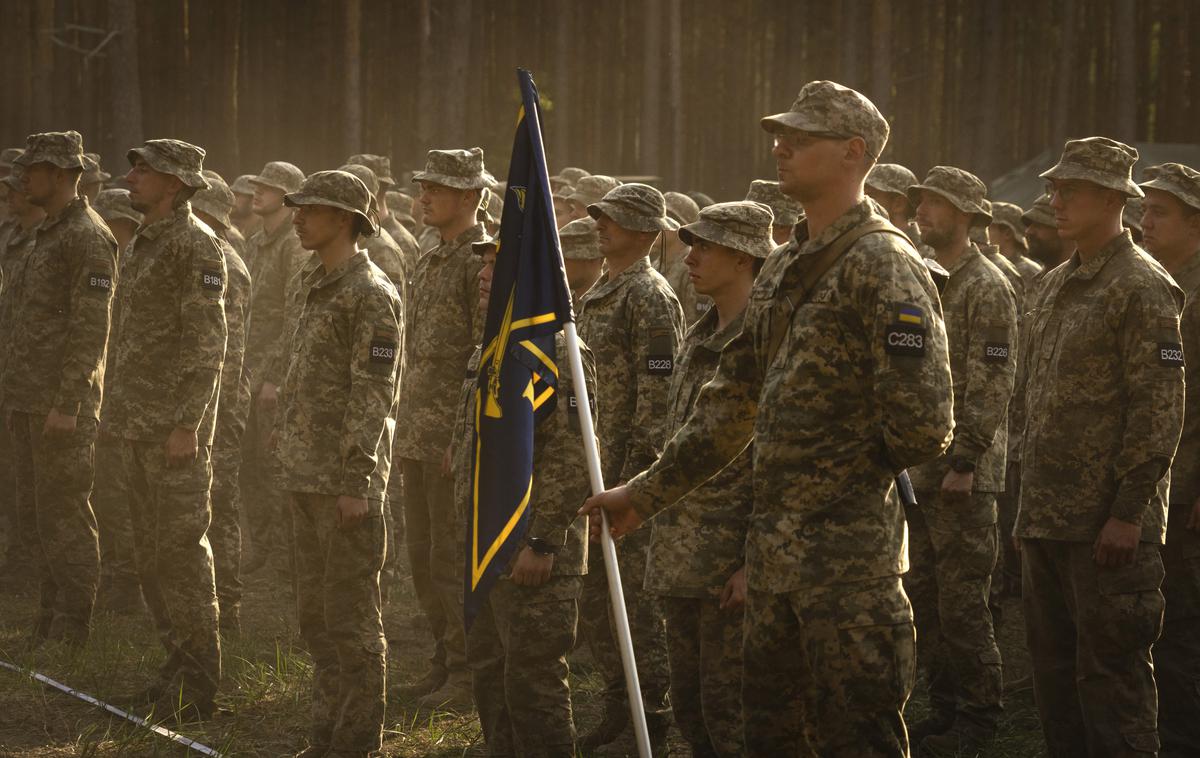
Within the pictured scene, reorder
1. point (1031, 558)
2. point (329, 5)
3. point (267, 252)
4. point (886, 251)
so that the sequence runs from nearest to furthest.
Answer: point (886, 251)
point (1031, 558)
point (267, 252)
point (329, 5)

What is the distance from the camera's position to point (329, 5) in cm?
1956

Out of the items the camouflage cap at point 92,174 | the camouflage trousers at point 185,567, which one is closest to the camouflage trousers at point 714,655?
the camouflage trousers at point 185,567

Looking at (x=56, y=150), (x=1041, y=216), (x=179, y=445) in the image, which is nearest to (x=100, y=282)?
(x=56, y=150)

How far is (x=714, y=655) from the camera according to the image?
5.39 m

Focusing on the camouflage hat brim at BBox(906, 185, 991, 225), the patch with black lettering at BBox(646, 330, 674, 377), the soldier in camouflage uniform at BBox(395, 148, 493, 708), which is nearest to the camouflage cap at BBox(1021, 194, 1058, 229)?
the camouflage hat brim at BBox(906, 185, 991, 225)

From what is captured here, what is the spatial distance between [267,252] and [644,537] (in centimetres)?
441

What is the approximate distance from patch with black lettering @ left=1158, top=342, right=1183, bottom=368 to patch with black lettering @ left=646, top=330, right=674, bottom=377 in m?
2.05

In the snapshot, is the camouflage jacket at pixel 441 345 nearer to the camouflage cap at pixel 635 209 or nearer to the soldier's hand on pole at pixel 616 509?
the camouflage cap at pixel 635 209

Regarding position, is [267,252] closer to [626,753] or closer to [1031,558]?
[626,753]

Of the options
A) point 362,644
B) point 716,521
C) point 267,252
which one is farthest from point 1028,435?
point 267,252

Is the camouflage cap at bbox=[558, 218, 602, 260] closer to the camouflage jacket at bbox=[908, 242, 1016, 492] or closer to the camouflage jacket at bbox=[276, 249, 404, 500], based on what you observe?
the camouflage jacket at bbox=[276, 249, 404, 500]

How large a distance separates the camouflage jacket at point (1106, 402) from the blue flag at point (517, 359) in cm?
213

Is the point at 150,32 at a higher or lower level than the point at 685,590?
higher

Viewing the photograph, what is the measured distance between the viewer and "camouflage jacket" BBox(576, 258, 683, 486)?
641cm
